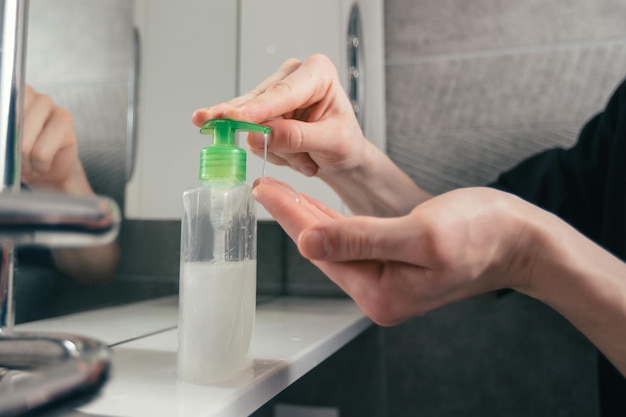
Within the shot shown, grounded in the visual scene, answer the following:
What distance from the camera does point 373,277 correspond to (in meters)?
0.34

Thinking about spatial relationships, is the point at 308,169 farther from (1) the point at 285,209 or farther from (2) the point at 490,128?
(2) the point at 490,128

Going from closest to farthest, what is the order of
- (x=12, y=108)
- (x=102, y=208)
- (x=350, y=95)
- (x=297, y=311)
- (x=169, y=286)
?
1. (x=102, y=208)
2. (x=12, y=108)
3. (x=169, y=286)
4. (x=297, y=311)
5. (x=350, y=95)

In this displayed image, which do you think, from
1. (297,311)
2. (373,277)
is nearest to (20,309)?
(373,277)

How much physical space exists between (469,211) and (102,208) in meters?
0.26

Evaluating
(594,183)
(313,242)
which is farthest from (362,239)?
(594,183)

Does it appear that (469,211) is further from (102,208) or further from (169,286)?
(169,286)

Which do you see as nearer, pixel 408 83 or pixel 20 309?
pixel 20 309

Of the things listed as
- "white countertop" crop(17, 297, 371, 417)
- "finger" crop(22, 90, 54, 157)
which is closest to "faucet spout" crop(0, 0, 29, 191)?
"finger" crop(22, 90, 54, 157)

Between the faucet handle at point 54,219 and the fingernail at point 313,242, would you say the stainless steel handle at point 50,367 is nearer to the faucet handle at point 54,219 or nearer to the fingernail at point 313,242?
the faucet handle at point 54,219

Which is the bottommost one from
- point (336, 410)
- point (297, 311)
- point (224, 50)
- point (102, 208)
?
point (336, 410)

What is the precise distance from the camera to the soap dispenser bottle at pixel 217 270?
0.35 m

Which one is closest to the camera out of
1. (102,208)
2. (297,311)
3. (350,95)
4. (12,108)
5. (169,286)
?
(102,208)

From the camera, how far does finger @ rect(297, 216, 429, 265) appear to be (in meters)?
0.31

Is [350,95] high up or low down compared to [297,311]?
up
